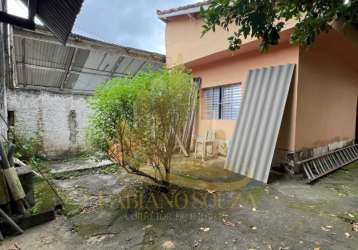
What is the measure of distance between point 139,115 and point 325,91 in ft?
15.4

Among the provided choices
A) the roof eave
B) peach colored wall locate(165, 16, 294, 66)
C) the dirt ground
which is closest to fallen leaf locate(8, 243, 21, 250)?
the dirt ground

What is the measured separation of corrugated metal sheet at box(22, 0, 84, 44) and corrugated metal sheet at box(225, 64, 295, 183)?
12.6ft

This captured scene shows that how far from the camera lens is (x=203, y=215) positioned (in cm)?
307

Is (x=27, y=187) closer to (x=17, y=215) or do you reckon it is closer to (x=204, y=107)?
(x=17, y=215)

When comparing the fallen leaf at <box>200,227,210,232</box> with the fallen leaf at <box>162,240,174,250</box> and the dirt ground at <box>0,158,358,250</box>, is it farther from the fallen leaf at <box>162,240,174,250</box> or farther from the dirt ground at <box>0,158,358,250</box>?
the fallen leaf at <box>162,240,174,250</box>

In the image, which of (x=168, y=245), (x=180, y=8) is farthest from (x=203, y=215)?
(x=180, y=8)

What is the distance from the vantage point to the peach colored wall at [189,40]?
5569mm

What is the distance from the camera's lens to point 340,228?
2711 mm

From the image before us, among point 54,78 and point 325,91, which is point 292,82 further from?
point 54,78

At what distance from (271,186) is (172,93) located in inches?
98.8

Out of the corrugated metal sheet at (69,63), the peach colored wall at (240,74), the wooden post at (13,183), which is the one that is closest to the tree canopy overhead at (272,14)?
the peach colored wall at (240,74)

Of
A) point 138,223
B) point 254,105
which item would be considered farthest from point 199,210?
point 254,105

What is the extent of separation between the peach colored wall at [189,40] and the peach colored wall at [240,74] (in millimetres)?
634

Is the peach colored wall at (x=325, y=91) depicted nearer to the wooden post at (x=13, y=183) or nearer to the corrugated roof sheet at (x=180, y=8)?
the corrugated roof sheet at (x=180, y=8)
